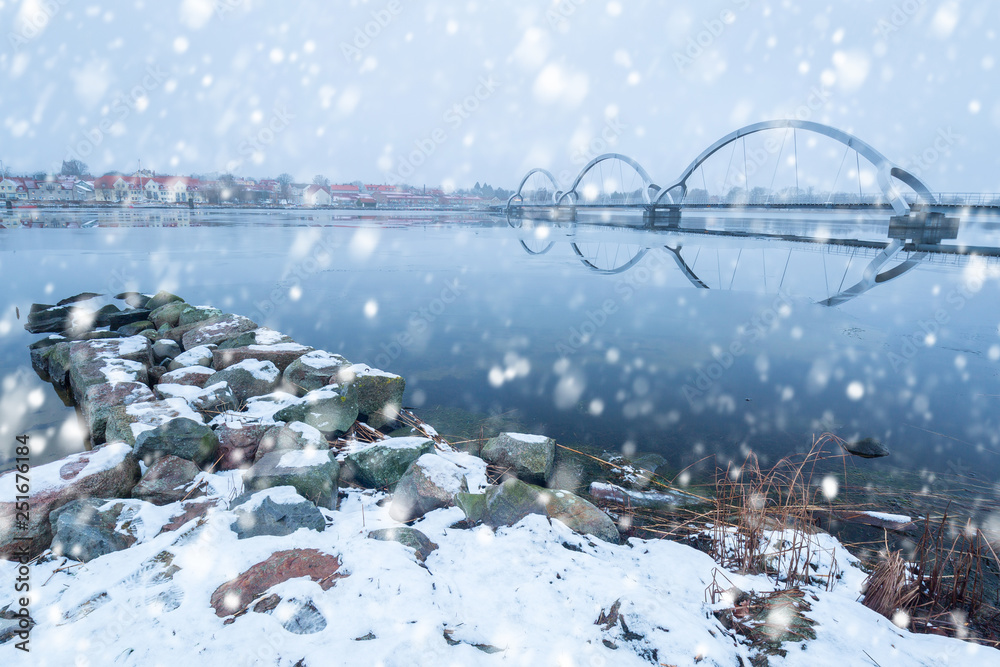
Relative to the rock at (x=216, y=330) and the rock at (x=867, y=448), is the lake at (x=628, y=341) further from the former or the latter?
the rock at (x=216, y=330)

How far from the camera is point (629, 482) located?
5.81 m

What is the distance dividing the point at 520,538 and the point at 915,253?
4242 cm

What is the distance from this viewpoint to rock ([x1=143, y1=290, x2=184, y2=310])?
45.4ft

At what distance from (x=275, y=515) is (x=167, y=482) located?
5.49 ft

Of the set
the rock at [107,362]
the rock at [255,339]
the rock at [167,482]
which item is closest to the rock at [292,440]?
the rock at [167,482]

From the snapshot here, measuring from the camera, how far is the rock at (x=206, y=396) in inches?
261

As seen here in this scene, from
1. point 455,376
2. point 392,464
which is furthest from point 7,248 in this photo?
point 392,464

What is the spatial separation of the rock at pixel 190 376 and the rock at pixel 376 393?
2359 millimetres

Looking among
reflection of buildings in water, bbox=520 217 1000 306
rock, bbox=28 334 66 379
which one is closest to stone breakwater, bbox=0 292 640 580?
rock, bbox=28 334 66 379

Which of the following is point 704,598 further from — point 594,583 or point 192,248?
point 192,248

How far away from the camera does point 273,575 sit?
10.9 feet

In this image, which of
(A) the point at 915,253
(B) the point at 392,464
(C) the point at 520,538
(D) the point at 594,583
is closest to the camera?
(D) the point at 594,583

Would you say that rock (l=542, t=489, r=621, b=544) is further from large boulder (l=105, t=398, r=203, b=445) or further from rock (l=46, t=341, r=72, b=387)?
rock (l=46, t=341, r=72, b=387)

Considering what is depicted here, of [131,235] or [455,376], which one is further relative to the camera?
[131,235]
